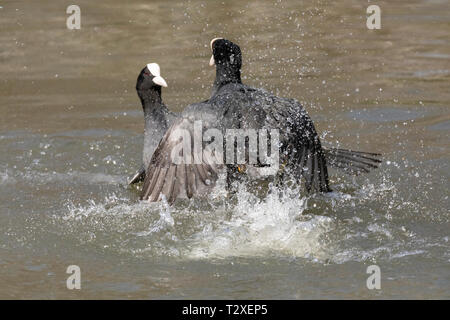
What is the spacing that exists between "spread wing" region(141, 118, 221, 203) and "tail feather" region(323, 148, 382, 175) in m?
0.99

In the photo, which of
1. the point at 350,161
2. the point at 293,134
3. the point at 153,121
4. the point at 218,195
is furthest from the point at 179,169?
the point at 350,161

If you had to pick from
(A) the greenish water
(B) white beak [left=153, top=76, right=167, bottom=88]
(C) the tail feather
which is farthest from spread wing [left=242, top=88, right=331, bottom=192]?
(B) white beak [left=153, top=76, right=167, bottom=88]

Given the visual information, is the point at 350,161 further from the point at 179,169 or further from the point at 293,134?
the point at 179,169

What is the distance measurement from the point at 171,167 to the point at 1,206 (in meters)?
1.18

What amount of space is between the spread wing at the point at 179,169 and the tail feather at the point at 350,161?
0.99m

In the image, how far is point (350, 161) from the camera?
5684 mm

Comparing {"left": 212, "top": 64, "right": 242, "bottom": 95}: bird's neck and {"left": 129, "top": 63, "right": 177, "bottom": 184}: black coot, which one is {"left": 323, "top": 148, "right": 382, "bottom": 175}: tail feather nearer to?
{"left": 212, "top": 64, "right": 242, "bottom": 95}: bird's neck

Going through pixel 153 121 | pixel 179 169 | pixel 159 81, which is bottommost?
pixel 179 169

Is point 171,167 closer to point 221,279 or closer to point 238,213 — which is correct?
point 238,213

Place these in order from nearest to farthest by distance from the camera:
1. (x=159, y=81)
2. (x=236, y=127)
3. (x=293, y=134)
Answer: (x=236, y=127) → (x=293, y=134) → (x=159, y=81)

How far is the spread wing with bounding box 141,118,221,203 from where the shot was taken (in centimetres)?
496

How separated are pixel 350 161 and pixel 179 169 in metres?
1.29

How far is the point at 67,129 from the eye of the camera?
23.1 feet

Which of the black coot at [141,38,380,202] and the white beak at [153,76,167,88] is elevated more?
the white beak at [153,76,167,88]
